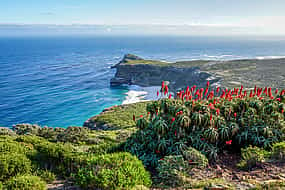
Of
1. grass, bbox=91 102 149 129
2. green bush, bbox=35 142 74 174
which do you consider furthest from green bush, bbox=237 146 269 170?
grass, bbox=91 102 149 129

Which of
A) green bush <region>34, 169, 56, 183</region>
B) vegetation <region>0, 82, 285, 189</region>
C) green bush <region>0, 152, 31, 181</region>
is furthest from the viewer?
green bush <region>34, 169, 56, 183</region>

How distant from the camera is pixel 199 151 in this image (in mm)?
11508

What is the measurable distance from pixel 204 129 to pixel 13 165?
385 inches

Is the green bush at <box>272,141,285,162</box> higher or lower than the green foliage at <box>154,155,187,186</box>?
higher

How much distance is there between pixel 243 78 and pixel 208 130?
55.5 m

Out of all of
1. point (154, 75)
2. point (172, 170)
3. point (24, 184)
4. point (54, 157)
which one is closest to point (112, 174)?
point (172, 170)

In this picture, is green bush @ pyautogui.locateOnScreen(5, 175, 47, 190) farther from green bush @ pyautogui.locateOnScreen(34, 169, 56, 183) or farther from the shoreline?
the shoreline

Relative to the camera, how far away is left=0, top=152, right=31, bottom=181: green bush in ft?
31.0

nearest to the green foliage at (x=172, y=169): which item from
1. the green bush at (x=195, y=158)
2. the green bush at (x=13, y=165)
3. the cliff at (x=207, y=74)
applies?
the green bush at (x=195, y=158)

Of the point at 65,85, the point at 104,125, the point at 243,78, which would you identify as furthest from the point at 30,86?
the point at 243,78

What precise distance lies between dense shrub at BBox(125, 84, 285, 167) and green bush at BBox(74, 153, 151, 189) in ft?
7.40

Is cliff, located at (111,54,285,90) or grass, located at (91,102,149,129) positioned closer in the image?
grass, located at (91,102,149,129)

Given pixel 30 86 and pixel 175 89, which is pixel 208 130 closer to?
pixel 175 89

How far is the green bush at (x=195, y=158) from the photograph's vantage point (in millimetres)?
10383
